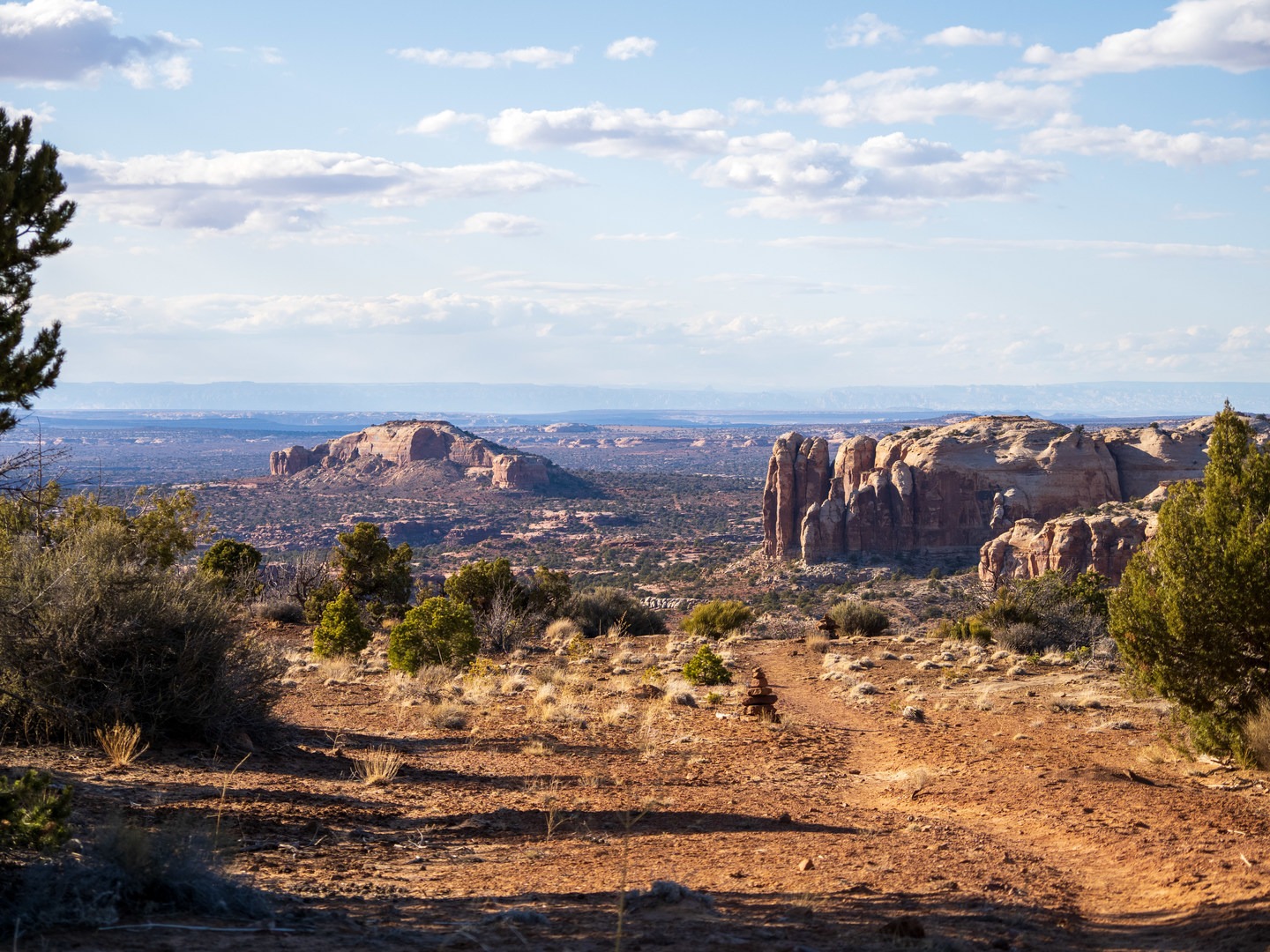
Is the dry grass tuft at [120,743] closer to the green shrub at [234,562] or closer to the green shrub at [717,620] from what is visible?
the green shrub at [234,562]

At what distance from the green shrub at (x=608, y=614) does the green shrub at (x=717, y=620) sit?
1.45 metres

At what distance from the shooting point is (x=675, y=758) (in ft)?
43.7

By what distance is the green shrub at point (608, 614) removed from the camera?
106 ft

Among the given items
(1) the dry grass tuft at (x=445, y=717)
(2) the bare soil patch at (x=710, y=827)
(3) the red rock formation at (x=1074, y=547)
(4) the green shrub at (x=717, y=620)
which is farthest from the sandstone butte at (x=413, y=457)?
(2) the bare soil patch at (x=710, y=827)

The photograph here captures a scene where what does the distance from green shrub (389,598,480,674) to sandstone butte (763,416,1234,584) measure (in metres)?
56.3

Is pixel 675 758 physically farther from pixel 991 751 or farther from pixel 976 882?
pixel 976 882

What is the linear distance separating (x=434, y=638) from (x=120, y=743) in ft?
35.3

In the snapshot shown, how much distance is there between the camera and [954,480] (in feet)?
255

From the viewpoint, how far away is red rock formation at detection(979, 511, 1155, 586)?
55.3 metres

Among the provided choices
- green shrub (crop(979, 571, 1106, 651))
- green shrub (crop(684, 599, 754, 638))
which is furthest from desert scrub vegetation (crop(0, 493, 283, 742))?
green shrub (crop(684, 599, 754, 638))

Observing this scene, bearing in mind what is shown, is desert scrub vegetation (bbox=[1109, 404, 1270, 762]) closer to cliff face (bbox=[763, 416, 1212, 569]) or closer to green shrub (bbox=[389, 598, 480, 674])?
green shrub (bbox=[389, 598, 480, 674])

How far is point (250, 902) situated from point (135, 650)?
5382 millimetres

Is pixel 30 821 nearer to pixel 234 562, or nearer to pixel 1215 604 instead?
pixel 1215 604

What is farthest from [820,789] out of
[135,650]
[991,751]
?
[135,650]
